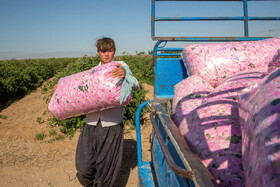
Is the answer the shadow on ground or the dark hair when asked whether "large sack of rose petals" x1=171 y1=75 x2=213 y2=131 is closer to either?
the dark hair

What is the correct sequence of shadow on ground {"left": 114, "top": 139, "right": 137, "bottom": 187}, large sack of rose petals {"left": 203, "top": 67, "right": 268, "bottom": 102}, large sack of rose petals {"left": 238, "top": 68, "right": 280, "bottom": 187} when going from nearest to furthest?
1. large sack of rose petals {"left": 238, "top": 68, "right": 280, "bottom": 187}
2. large sack of rose petals {"left": 203, "top": 67, "right": 268, "bottom": 102}
3. shadow on ground {"left": 114, "top": 139, "right": 137, "bottom": 187}

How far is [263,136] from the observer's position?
697 millimetres

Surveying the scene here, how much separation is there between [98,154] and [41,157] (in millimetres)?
2018

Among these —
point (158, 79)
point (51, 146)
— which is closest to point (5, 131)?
point (51, 146)

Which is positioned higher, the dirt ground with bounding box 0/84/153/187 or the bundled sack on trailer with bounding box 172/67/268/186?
the bundled sack on trailer with bounding box 172/67/268/186

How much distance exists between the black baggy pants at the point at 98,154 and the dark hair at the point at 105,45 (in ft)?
2.51

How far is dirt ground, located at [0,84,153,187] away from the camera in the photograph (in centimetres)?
336

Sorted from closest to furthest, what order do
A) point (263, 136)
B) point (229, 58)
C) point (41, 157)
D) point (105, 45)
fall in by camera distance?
point (263, 136) < point (229, 58) < point (105, 45) < point (41, 157)

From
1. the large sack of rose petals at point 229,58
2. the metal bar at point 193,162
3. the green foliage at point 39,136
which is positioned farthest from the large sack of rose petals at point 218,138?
the green foliage at point 39,136

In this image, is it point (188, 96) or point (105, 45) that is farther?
point (105, 45)

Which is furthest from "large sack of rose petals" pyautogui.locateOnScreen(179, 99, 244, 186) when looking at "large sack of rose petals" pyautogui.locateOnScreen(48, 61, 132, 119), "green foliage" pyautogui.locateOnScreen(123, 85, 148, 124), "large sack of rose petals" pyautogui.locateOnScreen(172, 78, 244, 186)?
"green foliage" pyautogui.locateOnScreen(123, 85, 148, 124)

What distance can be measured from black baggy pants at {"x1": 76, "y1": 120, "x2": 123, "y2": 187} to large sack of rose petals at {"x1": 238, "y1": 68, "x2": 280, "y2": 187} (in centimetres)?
180

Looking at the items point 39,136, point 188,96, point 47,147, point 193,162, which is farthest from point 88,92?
point 39,136

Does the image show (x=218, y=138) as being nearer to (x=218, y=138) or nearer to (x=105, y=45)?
(x=218, y=138)
